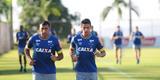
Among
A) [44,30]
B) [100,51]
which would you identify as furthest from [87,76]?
[44,30]

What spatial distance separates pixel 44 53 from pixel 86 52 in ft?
3.22

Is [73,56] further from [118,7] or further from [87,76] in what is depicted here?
[118,7]

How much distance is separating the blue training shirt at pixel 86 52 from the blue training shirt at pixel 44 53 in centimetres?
64

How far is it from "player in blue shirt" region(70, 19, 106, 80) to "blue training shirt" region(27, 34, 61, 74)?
0.56 m

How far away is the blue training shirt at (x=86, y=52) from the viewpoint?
12391 mm

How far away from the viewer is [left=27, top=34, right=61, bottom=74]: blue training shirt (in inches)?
469

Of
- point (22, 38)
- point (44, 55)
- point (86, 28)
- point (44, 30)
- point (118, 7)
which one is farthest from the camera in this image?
point (118, 7)

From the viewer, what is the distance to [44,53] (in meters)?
11.9

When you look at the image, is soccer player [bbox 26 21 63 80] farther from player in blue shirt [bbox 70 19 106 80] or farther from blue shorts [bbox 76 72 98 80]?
blue shorts [bbox 76 72 98 80]

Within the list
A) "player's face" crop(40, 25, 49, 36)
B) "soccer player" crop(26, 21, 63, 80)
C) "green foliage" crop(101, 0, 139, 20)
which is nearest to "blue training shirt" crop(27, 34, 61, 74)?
"soccer player" crop(26, 21, 63, 80)

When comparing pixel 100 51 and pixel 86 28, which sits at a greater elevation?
pixel 86 28

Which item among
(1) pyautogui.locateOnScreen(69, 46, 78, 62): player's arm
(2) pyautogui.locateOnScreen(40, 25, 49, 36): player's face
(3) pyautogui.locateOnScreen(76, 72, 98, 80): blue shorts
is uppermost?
(2) pyautogui.locateOnScreen(40, 25, 49, 36): player's face

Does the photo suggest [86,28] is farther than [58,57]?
Yes

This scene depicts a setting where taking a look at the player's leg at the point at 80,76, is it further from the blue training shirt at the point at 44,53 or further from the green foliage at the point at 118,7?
the green foliage at the point at 118,7
